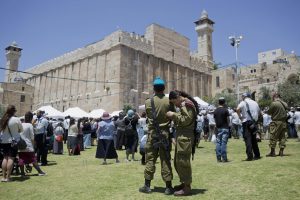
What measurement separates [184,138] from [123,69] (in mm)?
36382

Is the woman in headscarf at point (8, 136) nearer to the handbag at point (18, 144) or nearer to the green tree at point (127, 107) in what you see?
the handbag at point (18, 144)

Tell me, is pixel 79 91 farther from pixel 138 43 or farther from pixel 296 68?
pixel 296 68

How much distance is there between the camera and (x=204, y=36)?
61062 millimetres

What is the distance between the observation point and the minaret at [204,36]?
2391 inches

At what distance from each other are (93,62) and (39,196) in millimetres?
41371

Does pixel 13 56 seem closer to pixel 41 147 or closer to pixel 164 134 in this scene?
pixel 41 147

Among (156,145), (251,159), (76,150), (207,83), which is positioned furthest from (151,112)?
(207,83)

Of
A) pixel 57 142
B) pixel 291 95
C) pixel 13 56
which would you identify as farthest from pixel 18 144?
pixel 13 56

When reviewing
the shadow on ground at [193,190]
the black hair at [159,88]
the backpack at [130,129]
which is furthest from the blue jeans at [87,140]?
the black hair at [159,88]

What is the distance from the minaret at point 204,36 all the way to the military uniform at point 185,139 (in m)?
57.6

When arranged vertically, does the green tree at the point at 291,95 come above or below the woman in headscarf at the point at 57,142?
above

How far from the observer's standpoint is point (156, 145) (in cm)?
523

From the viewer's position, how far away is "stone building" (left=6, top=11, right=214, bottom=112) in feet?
135

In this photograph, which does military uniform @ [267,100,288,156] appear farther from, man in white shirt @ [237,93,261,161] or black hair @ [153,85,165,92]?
black hair @ [153,85,165,92]
